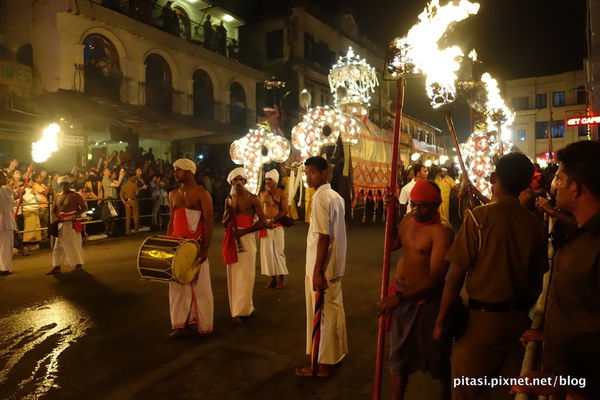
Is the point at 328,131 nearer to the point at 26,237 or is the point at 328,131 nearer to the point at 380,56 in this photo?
the point at 26,237

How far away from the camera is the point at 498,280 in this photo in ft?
8.78

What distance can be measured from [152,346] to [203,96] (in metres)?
20.1

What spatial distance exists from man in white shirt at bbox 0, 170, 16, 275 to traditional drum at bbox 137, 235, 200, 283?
5390mm

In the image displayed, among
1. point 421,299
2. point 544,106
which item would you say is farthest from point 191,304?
point 544,106

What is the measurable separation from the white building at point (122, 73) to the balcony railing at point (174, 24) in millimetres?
53

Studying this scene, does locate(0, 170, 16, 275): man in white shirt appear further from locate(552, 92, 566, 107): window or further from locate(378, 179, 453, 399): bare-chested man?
locate(552, 92, 566, 107): window

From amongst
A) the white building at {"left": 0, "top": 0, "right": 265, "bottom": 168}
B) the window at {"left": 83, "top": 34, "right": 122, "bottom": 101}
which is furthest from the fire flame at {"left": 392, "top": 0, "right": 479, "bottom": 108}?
the window at {"left": 83, "top": 34, "right": 122, "bottom": 101}

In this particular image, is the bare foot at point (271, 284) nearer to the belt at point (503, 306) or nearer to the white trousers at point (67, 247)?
the white trousers at point (67, 247)

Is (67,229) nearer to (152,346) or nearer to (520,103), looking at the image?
(152,346)

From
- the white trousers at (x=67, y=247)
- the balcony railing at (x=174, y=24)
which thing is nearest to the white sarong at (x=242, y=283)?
the white trousers at (x=67, y=247)

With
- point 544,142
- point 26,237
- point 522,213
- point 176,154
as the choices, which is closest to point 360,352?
point 522,213

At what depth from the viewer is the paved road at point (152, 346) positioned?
405cm

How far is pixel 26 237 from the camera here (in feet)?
37.1

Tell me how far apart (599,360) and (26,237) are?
12.8 m
